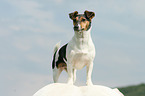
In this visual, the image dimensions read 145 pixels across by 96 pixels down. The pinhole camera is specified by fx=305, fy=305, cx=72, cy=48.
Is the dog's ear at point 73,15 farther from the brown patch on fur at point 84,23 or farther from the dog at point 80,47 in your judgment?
the brown patch on fur at point 84,23

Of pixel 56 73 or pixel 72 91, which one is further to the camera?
pixel 56 73

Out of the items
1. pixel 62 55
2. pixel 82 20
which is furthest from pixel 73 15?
pixel 62 55

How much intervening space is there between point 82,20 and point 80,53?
62cm

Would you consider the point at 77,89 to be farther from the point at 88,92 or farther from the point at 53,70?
the point at 53,70

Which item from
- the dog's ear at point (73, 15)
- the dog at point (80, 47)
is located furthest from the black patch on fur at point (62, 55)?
the dog's ear at point (73, 15)

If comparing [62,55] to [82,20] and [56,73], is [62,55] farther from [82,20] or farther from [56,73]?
[82,20]

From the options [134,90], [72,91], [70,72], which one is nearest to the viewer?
[72,91]

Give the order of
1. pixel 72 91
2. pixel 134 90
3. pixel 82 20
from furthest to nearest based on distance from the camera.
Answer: pixel 134 90 < pixel 82 20 < pixel 72 91

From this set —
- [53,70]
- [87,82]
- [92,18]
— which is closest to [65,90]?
[87,82]

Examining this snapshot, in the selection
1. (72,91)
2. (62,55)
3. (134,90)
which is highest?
(62,55)

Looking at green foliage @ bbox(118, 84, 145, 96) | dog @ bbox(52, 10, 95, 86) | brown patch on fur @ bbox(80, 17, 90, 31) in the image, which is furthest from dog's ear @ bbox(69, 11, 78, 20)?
green foliage @ bbox(118, 84, 145, 96)

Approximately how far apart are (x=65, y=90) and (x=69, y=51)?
49.8 inches

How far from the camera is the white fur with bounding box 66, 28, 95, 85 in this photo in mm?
5525

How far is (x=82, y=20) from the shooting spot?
17.4ft
